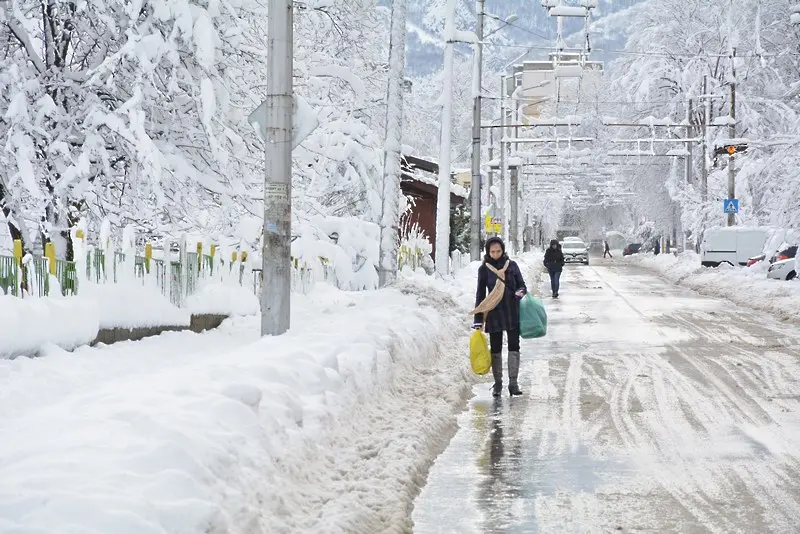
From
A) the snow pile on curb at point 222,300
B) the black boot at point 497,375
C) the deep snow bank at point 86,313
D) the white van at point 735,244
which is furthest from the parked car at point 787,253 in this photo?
the black boot at point 497,375

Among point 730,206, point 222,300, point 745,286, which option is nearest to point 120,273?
point 222,300

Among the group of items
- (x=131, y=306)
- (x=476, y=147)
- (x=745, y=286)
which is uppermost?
(x=476, y=147)

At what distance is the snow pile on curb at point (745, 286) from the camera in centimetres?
2902

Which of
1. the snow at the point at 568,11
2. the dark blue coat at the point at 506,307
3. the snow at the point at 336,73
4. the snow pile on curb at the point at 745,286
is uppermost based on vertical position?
the snow at the point at 568,11

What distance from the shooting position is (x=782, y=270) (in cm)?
3900

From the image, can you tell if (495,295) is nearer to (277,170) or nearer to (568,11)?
(277,170)

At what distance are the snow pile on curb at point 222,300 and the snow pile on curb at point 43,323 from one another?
344cm

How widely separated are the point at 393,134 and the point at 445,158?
10.1 metres

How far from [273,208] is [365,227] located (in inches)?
570

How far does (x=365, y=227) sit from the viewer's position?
2700 centimetres

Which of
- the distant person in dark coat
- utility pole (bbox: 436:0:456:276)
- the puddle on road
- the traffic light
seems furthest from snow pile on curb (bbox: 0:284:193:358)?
the traffic light

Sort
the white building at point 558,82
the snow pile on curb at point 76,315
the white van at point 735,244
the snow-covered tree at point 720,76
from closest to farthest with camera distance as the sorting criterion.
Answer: the snow pile on curb at point 76,315
the white building at point 558,82
the white van at point 735,244
the snow-covered tree at point 720,76

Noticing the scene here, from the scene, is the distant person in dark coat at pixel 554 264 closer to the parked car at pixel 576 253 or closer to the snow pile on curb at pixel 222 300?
the snow pile on curb at pixel 222 300

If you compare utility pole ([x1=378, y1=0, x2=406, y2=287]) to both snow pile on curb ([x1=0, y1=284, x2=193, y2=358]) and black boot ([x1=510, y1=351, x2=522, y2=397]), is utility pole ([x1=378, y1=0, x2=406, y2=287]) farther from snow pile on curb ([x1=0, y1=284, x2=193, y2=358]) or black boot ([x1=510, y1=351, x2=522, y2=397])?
black boot ([x1=510, y1=351, x2=522, y2=397])
